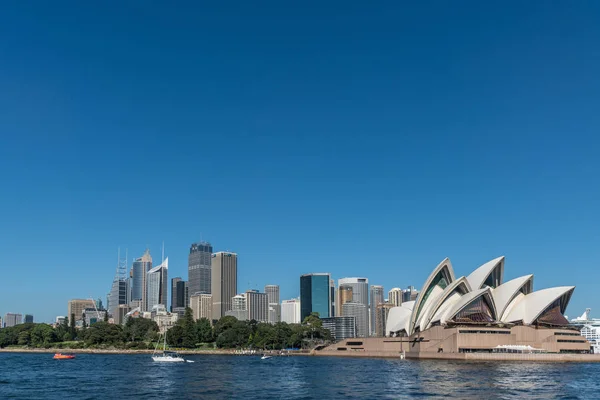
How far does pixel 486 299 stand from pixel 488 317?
3.01 meters

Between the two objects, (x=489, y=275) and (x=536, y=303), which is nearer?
(x=536, y=303)

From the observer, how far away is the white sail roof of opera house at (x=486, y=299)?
109 m

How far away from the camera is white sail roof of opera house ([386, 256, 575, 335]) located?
359 ft

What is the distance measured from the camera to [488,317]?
10988 cm

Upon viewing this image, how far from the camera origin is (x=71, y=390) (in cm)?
5831

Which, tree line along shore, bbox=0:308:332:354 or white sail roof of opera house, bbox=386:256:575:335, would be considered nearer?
white sail roof of opera house, bbox=386:256:575:335

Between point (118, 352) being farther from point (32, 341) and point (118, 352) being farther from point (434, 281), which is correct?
point (434, 281)

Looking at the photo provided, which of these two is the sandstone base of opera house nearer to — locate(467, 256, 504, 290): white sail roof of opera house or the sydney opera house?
the sydney opera house

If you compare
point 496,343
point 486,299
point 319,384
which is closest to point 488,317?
A: point 486,299

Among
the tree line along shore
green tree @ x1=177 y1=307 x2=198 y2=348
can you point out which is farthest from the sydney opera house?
Answer: green tree @ x1=177 y1=307 x2=198 y2=348

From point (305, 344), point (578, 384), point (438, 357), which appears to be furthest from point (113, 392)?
point (305, 344)

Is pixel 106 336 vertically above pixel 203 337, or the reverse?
pixel 106 336

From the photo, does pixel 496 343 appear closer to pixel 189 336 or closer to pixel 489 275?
pixel 489 275

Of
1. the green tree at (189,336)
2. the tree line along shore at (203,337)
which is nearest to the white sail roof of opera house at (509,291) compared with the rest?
the tree line along shore at (203,337)
